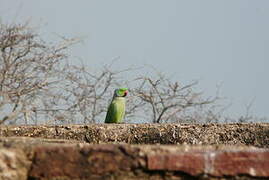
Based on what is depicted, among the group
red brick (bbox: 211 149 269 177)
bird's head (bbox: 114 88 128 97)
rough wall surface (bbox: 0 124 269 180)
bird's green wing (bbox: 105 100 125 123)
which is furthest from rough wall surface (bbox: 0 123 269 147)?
bird's head (bbox: 114 88 128 97)

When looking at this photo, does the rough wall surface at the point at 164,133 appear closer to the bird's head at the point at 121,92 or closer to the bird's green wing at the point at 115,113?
the bird's green wing at the point at 115,113

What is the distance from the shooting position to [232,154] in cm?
144

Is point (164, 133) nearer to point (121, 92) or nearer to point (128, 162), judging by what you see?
point (128, 162)

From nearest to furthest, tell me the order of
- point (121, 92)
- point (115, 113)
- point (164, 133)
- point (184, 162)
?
point (184, 162), point (164, 133), point (115, 113), point (121, 92)

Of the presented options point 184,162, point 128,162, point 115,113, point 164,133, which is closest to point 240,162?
point 184,162

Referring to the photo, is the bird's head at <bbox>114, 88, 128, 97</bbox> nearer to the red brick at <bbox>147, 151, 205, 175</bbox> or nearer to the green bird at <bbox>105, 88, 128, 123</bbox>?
the green bird at <bbox>105, 88, 128, 123</bbox>

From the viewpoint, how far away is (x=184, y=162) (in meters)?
1.44

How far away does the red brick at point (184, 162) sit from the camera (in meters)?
1.44

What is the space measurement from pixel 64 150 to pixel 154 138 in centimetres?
189

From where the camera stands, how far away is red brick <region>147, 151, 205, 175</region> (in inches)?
56.8

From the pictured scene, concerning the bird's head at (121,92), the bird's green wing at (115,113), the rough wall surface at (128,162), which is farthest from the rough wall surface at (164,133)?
the bird's head at (121,92)

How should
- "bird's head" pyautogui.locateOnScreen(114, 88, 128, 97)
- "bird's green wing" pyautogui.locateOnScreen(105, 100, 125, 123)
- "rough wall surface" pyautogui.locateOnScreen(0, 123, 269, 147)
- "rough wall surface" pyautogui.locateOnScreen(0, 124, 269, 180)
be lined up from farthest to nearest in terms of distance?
1. "bird's head" pyautogui.locateOnScreen(114, 88, 128, 97)
2. "bird's green wing" pyautogui.locateOnScreen(105, 100, 125, 123)
3. "rough wall surface" pyautogui.locateOnScreen(0, 123, 269, 147)
4. "rough wall surface" pyautogui.locateOnScreen(0, 124, 269, 180)

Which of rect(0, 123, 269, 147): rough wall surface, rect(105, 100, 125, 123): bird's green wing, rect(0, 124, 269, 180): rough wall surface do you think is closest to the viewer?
rect(0, 124, 269, 180): rough wall surface

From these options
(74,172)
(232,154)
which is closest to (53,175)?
(74,172)
